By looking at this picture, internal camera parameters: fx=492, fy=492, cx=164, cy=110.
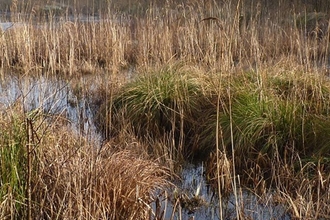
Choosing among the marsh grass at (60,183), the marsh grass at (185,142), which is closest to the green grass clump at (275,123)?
the marsh grass at (185,142)

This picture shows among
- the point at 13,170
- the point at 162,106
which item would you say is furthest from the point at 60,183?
the point at 162,106

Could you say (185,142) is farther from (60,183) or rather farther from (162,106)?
(60,183)

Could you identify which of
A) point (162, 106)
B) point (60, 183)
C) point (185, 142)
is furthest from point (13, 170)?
point (162, 106)

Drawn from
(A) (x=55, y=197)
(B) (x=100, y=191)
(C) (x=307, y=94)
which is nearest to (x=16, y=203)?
(A) (x=55, y=197)

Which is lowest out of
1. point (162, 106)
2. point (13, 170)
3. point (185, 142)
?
point (185, 142)

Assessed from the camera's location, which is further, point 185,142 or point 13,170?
point 185,142

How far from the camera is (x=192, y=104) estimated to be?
473cm

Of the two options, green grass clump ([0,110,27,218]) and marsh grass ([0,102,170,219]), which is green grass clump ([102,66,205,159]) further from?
green grass clump ([0,110,27,218])

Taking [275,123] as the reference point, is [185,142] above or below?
below

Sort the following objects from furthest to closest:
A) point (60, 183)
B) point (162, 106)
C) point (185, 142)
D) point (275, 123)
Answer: point (162, 106) → point (185, 142) → point (275, 123) → point (60, 183)

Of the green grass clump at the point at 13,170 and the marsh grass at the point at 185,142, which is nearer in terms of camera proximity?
the green grass clump at the point at 13,170

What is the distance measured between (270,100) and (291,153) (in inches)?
20.1

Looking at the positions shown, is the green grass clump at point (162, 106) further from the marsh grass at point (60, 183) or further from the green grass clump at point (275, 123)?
the marsh grass at point (60, 183)

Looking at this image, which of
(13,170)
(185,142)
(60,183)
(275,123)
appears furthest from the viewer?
(185,142)
